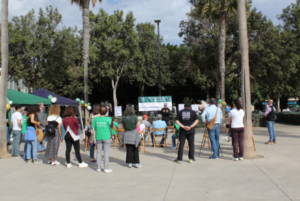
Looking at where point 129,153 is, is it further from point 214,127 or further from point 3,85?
point 3,85

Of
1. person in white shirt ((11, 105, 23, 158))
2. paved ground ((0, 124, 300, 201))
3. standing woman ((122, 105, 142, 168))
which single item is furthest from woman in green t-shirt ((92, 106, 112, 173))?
person in white shirt ((11, 105, 23, 158))

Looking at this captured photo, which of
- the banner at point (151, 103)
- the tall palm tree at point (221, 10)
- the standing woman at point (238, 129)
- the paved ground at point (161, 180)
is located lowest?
the paved ground at point (161, 180)

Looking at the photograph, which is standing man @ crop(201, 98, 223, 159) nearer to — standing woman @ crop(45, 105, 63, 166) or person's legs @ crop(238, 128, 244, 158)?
person's legs @ crop(238, 128, 244, 158)

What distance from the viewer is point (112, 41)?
27359 millimetres

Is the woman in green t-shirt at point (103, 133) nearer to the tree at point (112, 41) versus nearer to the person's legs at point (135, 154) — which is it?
the person's legs at point (135, 154)

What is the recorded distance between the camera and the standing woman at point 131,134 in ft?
21.9

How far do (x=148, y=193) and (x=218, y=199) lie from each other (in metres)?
1.21

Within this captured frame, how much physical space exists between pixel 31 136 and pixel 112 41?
69.7 ft

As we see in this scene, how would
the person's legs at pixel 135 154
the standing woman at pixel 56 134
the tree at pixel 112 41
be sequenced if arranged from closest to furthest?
the person's legs at pixel 135 154 < the standing woman at pixel 56 134 < the tree at pixel 112 41

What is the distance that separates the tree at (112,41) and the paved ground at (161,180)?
2118 centimetres

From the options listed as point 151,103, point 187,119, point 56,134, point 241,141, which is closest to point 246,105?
point 241,141

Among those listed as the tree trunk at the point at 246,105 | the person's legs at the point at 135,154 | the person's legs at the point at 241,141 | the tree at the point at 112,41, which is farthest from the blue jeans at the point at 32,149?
the tree at the point at 112,41

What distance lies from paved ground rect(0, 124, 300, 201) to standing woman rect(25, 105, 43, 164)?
0.88ft

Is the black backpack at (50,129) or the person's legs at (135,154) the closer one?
the person's legs at (135,154)
